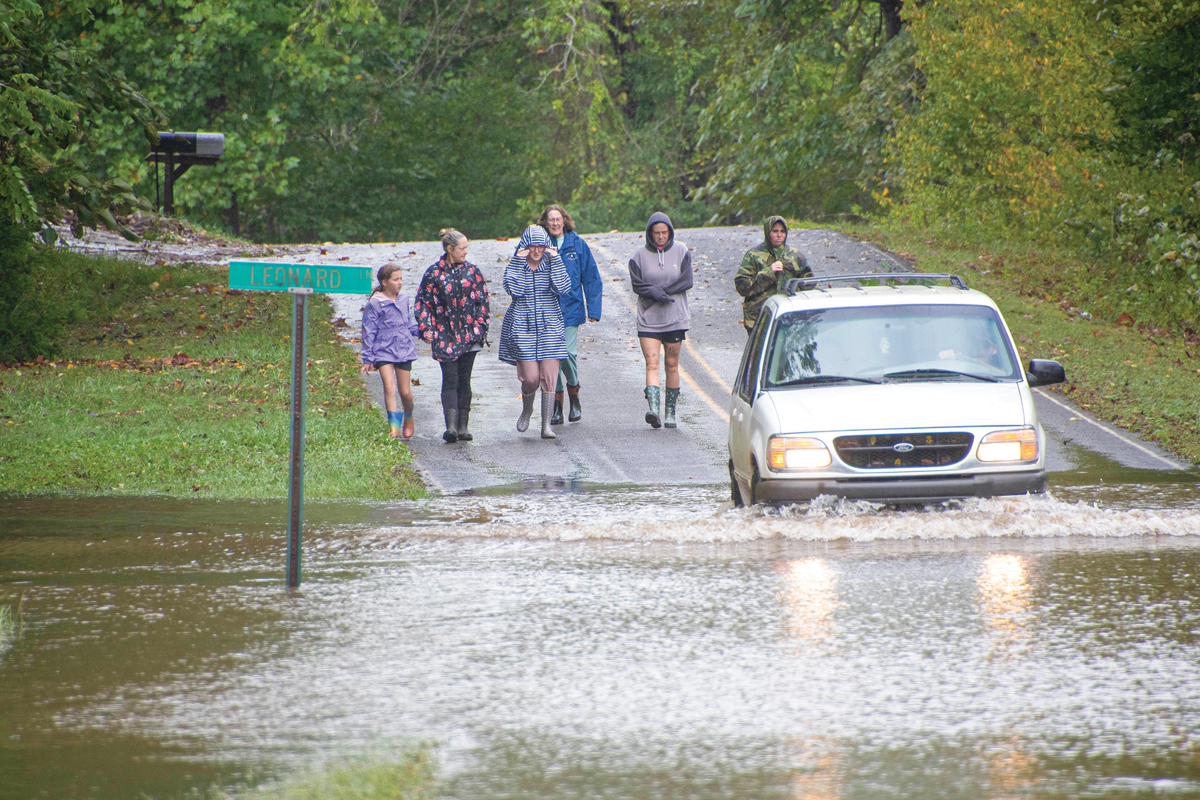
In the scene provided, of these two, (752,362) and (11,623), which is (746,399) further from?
(11,623)

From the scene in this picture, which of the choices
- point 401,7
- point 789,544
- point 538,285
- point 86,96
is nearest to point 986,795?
point 789,544

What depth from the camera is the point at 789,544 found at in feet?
30.1

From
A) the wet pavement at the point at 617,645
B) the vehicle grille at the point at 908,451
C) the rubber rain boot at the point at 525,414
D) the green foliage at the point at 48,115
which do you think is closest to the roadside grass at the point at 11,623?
the wet pavement at the point at 617,645

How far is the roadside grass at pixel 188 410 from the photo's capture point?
1207 centimetres

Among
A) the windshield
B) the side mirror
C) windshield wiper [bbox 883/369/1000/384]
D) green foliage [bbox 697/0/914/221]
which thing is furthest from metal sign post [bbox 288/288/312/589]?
green foliage [bbox 697/0/914/221]

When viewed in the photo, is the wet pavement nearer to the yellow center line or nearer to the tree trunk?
the yellow center line

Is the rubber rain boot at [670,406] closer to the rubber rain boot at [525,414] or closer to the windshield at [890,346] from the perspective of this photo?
the rubber rain boot at [525,414]

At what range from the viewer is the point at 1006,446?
910cm

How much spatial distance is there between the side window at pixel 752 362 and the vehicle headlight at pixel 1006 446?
5.31 ft

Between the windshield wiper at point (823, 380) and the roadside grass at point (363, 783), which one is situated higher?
the windshield wiper at point (823, 380)

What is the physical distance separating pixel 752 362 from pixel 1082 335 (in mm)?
11237

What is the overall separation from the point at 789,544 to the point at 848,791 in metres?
4.33

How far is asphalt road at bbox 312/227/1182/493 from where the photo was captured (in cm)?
1308

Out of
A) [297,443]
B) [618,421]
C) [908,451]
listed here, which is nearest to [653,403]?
[618,421]
